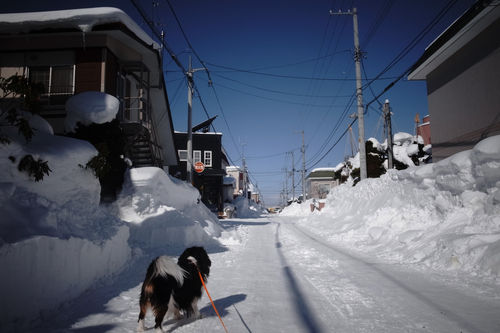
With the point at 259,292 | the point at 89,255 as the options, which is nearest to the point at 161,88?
the point at 89,255

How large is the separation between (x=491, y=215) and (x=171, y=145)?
615 inches

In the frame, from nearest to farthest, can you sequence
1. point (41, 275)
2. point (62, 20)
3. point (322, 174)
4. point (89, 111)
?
point (41, 275), point (89, 111), point (62, 20), point (322, 174)

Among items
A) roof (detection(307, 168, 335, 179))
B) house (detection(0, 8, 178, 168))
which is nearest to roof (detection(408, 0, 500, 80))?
house (detection(0, 8, 178, 168))

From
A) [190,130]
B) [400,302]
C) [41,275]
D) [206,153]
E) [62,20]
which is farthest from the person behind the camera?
[206,153]

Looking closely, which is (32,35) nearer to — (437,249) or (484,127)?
(437,249)

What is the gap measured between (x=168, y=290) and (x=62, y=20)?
12.4 m

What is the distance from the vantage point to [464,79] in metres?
13.0

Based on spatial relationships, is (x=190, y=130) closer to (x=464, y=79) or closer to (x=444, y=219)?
(x=444, y=219)

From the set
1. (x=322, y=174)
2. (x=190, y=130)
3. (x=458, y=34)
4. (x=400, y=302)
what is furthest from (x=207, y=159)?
(x=322, y=174)

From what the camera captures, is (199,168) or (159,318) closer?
(159,318)

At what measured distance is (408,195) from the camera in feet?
35.7

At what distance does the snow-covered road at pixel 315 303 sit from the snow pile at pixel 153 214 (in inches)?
100

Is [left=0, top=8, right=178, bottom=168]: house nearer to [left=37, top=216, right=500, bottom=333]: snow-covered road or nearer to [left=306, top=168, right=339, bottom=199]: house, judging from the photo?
[left=37, top=216, right=500, bottom=333]: snow-covered road

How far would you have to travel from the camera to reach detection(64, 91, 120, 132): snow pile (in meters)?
9.05
